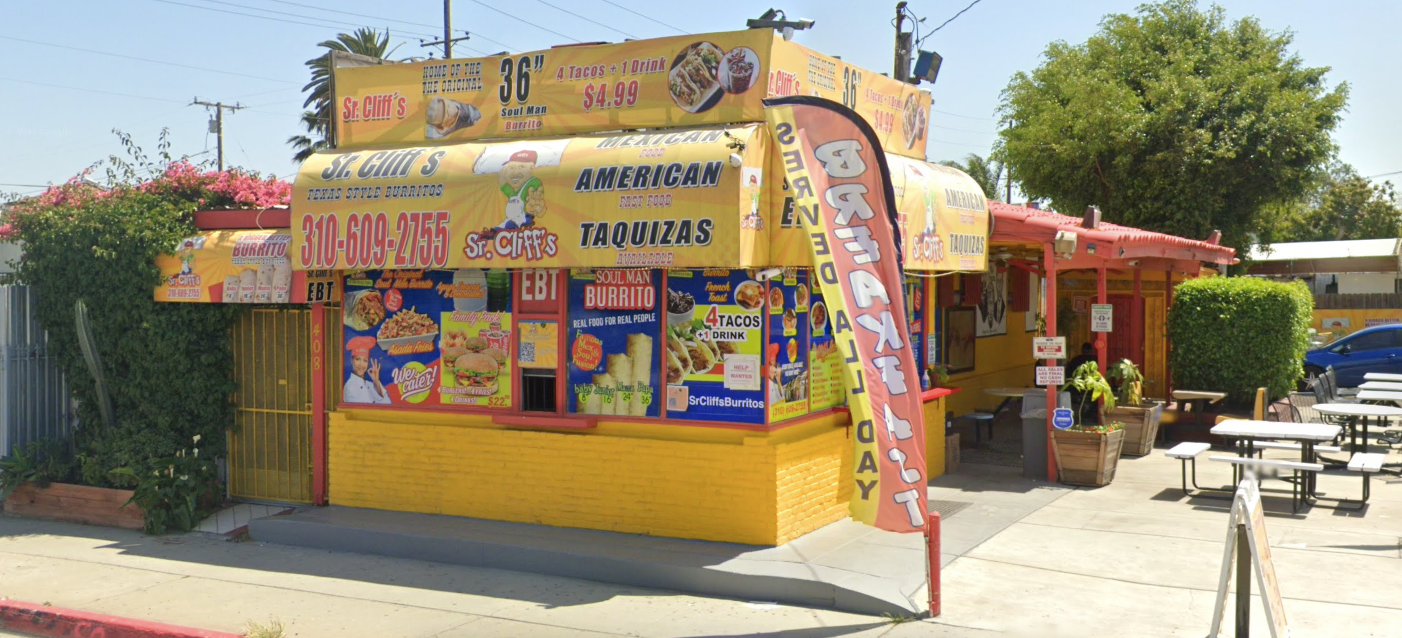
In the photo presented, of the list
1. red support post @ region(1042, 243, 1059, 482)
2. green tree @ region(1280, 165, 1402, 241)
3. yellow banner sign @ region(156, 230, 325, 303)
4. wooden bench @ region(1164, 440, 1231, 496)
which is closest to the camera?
yellow banner sign @ region(156, 230, 325, 303)

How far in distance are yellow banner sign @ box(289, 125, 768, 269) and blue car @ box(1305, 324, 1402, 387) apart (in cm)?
1833

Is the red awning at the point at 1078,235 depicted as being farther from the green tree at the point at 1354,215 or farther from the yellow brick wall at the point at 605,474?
the green tree at the point at 1354,215

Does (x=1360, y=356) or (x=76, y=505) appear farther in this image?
(x=1360, y=356)

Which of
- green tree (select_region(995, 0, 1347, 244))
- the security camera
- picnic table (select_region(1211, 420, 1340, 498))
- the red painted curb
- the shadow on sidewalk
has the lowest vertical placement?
the red painted curb

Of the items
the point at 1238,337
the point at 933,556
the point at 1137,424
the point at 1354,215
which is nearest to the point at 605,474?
the point at 933,556

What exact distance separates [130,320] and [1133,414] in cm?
1193

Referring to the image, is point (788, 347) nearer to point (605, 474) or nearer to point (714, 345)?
point (714, 345)

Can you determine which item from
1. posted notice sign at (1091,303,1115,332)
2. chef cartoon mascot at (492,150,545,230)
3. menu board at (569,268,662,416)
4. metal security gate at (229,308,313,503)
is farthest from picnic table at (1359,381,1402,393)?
metal security gate at (229,308,313,503)

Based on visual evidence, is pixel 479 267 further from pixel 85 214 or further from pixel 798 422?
pixel 85 214

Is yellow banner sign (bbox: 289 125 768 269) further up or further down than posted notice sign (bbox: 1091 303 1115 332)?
further up

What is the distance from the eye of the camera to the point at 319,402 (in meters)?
11.7

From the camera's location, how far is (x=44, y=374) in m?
12.6

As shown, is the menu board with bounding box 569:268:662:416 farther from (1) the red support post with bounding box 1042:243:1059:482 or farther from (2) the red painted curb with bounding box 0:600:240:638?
(1) the red support post with bounding box 1042:243:1059:482

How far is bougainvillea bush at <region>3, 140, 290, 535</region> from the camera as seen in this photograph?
11.8 m
